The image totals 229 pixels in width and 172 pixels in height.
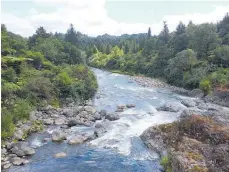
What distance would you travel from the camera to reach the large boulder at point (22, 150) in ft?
57.4

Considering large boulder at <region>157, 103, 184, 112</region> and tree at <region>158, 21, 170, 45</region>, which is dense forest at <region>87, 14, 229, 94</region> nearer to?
tree at <region>158, 21, 170, 45</region>

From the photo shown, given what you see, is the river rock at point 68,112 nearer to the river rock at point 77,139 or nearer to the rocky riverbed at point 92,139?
the rocky riverbed at point 92,139

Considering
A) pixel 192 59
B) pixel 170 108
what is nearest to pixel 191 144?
pixel 170 108

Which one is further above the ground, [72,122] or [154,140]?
[72,122]

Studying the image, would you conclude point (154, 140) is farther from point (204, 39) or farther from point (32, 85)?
point (204, 39)

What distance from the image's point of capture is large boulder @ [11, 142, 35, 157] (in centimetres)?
1750

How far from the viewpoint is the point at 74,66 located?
41344 mm

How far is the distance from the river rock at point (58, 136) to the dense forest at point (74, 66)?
3.35 metres

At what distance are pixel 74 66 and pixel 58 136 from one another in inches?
871

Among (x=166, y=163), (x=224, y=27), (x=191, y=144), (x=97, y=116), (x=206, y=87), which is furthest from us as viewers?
(x=224, y=27)

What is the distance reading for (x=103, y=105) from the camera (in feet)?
105

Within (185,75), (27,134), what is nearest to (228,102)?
(185,75)

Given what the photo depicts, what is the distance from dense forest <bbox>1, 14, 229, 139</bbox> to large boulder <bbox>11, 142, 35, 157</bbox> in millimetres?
1735

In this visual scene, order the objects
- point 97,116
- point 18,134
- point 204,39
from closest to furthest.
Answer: point 18,134 < point 97,116 < point 204,39
